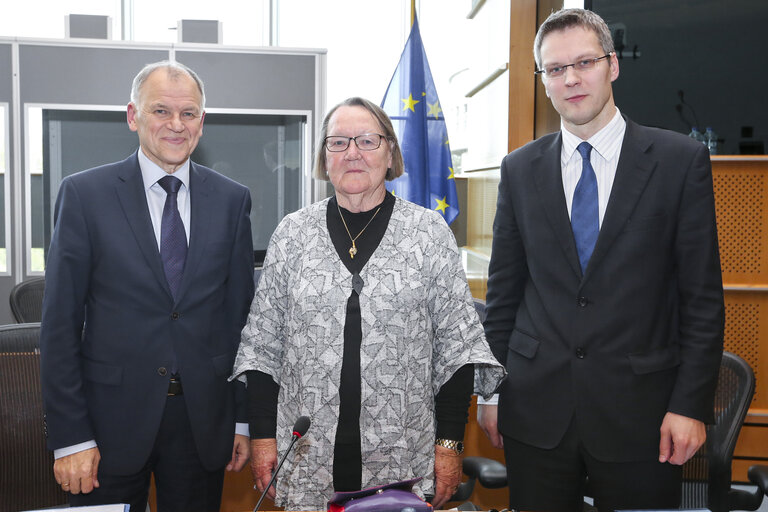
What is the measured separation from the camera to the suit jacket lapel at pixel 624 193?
5.46ft

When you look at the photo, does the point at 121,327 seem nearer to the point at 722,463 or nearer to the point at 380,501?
the point at 380,501

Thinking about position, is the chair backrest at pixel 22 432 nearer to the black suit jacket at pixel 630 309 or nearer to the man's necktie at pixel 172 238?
the man's necktie at pixel 172 238

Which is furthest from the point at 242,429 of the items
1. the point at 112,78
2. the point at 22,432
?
the point at 112,78

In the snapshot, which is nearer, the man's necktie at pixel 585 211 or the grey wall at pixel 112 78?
the man's necktie at pixel 585 211

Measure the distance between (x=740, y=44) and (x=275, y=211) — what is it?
121 inches

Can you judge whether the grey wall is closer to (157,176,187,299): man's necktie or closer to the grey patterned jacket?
(157,176,187,299): man's necktie

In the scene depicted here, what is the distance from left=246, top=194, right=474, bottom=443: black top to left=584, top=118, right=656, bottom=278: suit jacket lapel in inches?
17.6

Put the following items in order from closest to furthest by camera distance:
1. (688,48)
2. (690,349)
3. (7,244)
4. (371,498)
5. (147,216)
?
1. (371,498)
2. (690,349)
3. (147,216)
4. (688,48)
5. (7,244)

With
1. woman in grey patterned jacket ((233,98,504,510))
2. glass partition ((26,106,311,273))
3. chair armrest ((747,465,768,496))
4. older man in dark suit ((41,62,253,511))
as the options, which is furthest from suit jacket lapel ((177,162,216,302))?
glass partition ((26,106,311,273))

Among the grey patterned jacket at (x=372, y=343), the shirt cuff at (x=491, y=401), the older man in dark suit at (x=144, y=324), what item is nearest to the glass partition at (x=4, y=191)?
the older man in dark suit at (x=144, y=324)

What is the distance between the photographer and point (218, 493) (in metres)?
1.87

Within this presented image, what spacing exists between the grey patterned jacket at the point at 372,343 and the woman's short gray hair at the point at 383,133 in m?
0.14

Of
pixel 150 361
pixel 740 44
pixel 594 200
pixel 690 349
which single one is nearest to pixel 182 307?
pixel 150 361

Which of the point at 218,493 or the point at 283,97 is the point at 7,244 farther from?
the point at 218,493
